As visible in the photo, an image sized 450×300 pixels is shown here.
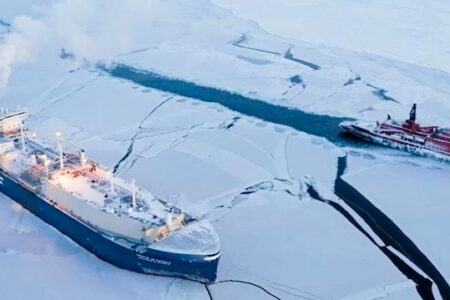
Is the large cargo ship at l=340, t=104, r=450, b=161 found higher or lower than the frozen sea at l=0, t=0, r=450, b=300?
higher

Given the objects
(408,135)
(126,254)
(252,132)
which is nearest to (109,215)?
(126,254)

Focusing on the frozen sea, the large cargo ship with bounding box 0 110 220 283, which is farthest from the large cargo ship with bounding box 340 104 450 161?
the large cargo ship with bounding box 0 110 220 283

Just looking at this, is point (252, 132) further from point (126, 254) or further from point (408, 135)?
point (126, 254)

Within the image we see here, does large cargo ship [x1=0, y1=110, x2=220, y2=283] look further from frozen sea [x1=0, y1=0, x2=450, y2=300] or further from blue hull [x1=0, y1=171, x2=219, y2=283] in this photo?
frozen sea [x1=0, y1=0, x2=450, y2=300]

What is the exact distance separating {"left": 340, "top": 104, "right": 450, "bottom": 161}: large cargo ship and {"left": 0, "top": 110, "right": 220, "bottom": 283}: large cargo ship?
629 centimetres

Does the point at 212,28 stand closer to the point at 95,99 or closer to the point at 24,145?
the point at 95,99

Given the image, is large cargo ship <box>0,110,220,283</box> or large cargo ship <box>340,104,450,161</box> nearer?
large cargo ship <box>0,110,220,283</box>

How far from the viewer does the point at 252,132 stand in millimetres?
13547

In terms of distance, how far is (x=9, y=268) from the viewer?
855 cm

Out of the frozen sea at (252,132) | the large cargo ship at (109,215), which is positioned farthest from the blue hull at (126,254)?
the frozen sea at (252,132)

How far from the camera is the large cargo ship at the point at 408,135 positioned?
12.7m

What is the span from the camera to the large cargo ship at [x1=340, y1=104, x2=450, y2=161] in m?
12.7

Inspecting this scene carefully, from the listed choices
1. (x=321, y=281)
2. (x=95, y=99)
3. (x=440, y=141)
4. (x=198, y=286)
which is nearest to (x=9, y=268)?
(x=198, y=286)

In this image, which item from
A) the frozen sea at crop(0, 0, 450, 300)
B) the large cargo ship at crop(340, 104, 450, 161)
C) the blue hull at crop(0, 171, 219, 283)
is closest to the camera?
the blue hull at crop(0, 171, 219, 283)
